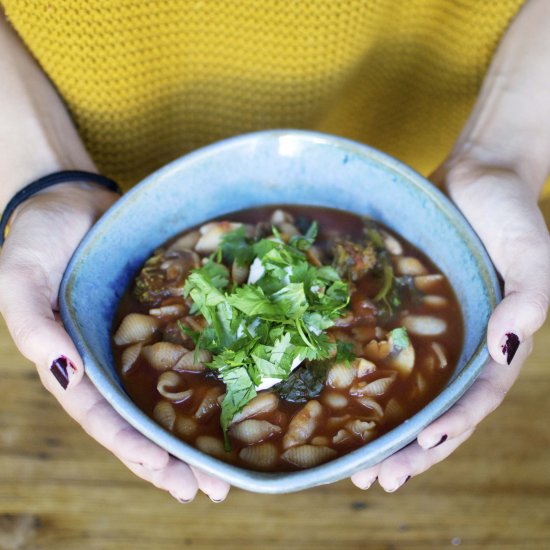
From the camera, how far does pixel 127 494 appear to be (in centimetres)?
152

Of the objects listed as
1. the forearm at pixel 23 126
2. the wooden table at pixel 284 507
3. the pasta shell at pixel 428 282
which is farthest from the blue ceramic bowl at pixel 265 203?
the wooden table at pixel 284 507

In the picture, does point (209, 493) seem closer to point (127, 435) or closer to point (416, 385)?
point (127, 435)

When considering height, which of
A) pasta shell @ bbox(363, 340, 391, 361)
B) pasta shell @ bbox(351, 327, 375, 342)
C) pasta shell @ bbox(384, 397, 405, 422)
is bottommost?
pasta shell @ bbox(384, 397, 405, 422)

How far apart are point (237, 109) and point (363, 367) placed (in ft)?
2.34

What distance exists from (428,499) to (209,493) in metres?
0.69

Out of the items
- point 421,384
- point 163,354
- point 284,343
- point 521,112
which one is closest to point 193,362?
point 163,354

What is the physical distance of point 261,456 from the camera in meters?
0.98

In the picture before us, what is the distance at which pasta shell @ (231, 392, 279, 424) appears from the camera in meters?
1.02

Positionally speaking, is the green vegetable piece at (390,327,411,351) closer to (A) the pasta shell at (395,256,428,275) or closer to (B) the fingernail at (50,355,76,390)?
(A) the pasta shell at (395,256,428,275)

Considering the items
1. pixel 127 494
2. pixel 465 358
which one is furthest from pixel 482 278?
pixel 127 494

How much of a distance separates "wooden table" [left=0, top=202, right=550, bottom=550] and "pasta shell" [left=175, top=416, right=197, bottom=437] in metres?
0.56

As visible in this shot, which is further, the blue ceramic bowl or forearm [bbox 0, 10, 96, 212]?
forearm [bbox 0, 10, 96, 212]

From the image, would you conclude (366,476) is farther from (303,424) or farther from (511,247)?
(511,247)

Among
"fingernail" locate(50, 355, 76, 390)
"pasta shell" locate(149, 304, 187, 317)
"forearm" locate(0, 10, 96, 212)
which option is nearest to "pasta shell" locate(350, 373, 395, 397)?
"pasta shell" locate(149, 304, 187, 317)
